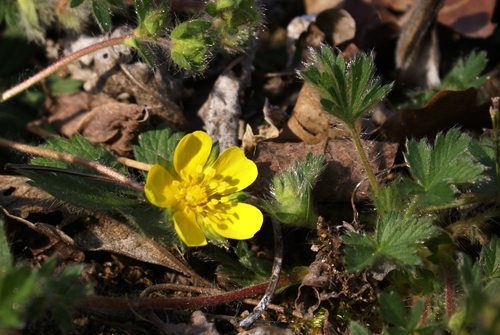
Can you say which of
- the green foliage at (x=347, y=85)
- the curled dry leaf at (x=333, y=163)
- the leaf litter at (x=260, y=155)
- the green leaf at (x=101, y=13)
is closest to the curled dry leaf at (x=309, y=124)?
the leaf litter at (x=260, y=155)

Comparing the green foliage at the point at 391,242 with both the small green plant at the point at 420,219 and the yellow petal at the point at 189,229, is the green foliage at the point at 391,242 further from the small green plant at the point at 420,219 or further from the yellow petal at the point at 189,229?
the yellow petal at the point at 189,229

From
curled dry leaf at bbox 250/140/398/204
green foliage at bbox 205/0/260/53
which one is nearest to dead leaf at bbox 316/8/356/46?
green foliage at bbox 205/0/260/53

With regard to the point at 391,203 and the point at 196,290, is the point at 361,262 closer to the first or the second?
the point at 391,203

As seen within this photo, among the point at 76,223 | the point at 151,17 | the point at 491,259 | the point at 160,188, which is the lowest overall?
the point at 491,259

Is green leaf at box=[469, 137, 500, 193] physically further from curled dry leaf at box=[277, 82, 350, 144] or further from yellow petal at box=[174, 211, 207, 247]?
yellow petal at box=[174, 211, 207, 247]

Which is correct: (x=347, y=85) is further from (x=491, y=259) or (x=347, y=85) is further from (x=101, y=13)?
(x=101, y=13)

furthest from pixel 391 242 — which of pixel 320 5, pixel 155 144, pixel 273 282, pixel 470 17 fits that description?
pixel 470 17

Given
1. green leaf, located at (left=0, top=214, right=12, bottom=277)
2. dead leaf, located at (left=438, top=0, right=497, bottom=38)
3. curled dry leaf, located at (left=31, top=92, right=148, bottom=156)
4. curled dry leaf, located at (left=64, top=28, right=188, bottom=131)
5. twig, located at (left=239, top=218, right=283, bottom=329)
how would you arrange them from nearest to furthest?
1. green leaf, located at (left=0, top=214, right=12, bottom=277)
2. twig, located at (left=239, top=218, right=283, bottom=329)
3. curled dry leaf, located at (left=31, top=92, right=148, bottom=156)
4. curled dry leaf, located at (left=64, top=28, right=188, bottom=131)
5. dead leaf, located at (left=438, top=0, right=497, bottom=38)
